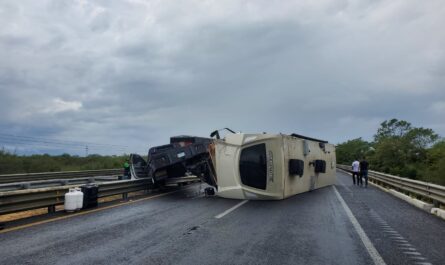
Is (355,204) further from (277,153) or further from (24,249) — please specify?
(24,249)

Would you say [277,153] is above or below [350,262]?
above

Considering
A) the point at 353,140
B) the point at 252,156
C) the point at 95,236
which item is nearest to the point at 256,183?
the point at 252,156

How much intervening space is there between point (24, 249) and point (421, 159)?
57.1 metres

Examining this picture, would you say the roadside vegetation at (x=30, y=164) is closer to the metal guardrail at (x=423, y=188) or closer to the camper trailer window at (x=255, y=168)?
the camper trailer window at (x=255, y=168)

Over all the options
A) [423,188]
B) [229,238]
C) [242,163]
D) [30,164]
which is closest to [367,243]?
[229,238]

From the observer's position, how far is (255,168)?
47.0 feet

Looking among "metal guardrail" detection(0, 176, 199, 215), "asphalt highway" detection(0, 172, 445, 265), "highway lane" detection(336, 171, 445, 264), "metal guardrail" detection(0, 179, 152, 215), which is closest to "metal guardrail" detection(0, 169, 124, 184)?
"metal guardrail" detection(0, 176, 199, 215)

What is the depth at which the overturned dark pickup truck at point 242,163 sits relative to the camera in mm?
14320

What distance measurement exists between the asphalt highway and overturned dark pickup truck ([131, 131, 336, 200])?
2.84 metres

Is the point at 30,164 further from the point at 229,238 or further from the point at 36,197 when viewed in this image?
the point at 229,238

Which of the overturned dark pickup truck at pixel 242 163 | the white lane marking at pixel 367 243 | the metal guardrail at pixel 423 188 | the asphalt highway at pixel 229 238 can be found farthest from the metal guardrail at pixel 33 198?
the metal guardrail at pixel 423 188

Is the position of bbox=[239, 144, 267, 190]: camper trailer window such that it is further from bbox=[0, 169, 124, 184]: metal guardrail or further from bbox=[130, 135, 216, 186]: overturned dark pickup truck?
bbox=[0, 169, 124, 184]: metal guardrail

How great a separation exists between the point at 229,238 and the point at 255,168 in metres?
7.14

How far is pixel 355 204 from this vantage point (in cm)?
1346
